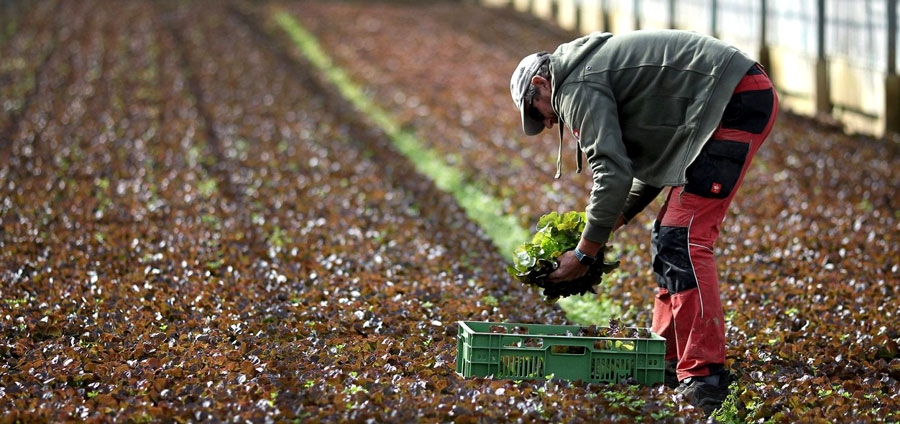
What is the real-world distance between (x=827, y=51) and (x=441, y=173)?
7009mm

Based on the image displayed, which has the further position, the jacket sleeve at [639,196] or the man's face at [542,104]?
the jacket sleeve at [639,196]

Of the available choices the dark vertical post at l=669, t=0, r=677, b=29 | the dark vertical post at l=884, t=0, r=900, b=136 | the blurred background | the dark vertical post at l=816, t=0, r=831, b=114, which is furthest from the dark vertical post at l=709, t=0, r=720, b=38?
the dark vertical post at l=884, t=0, r=900, b=136

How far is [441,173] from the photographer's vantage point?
1275 cm

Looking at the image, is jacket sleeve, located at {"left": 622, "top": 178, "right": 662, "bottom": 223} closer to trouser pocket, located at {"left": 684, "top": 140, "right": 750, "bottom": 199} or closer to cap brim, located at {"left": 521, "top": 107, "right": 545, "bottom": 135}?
trouser pocket, located at {"left": 684, "top": 140, "right": 750, "bottom": 199}

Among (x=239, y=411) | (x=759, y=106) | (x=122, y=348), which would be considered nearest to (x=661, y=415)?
(x=759, y=106)

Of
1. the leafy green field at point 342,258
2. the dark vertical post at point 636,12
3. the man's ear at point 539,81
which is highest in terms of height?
the man's ear at point 539,81

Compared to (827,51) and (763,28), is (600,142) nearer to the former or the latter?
(827,51)

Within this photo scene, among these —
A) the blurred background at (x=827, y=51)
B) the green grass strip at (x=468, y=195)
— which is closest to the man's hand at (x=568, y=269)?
the green grass strip at (x=468, y=195)

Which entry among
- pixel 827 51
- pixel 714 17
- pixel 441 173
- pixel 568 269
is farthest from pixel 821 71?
pixel 568 269

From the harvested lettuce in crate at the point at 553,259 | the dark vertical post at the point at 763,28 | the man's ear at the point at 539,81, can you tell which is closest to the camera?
the man's ear at the point at 539,81

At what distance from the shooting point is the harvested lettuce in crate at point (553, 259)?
544cm

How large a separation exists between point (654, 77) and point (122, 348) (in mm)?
3215

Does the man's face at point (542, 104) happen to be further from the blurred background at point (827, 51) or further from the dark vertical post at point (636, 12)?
the dark vertical post at point (636, 12)

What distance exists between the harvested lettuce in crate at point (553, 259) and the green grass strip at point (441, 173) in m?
3.41
